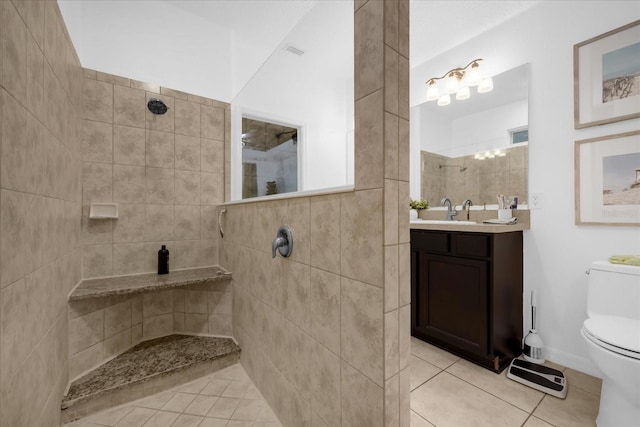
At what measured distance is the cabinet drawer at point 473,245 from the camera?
162cm

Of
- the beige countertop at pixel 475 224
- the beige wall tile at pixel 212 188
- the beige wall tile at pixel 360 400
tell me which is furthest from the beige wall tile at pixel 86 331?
the beige countertop at pixel 475 224

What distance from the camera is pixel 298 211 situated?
1157mm

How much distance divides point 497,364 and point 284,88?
106 inches

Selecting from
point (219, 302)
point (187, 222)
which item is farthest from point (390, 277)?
point (187, 222)

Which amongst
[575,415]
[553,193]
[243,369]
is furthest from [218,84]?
[575,415]

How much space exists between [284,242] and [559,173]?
1900 millimetres

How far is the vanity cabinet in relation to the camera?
1.62m

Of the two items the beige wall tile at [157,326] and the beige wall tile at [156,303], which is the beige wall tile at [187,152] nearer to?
the beige wall tile at [156,303]

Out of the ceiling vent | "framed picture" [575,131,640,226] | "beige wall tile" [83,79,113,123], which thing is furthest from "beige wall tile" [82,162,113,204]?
"framed picture" [575,131,640,226]

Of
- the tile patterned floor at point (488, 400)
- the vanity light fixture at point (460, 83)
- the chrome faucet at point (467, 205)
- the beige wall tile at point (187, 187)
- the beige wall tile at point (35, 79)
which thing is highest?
the vanity light fixture at point (460, 83)

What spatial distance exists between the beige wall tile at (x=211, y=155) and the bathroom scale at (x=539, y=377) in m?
2.60

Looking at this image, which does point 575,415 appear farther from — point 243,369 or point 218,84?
point 218,84

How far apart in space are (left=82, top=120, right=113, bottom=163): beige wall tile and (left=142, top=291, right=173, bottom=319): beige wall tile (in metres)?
1.07

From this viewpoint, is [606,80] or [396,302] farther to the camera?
[606,80]
